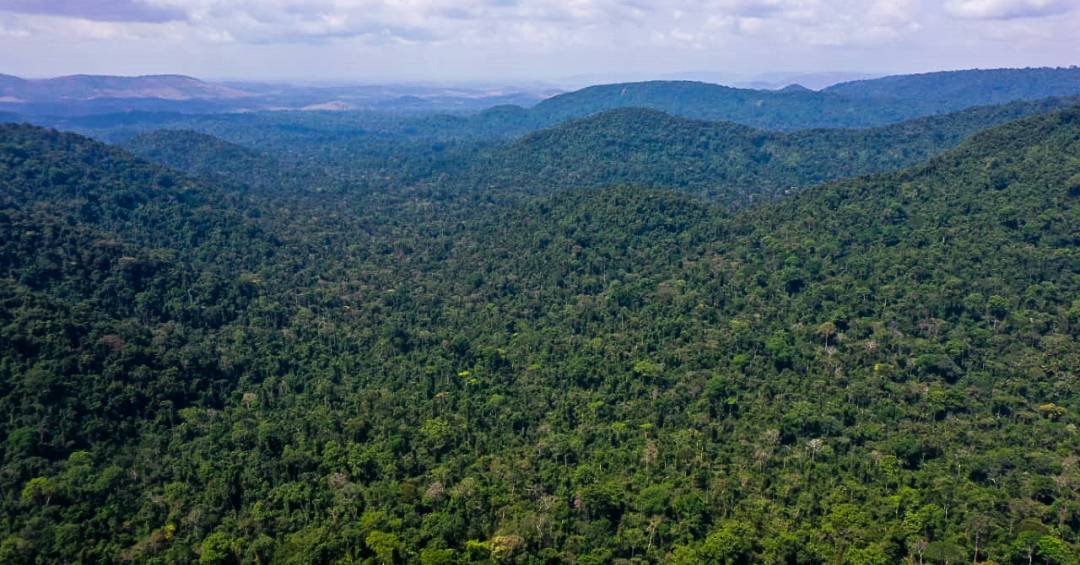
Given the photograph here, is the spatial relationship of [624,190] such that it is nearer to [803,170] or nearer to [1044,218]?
[1044,218]

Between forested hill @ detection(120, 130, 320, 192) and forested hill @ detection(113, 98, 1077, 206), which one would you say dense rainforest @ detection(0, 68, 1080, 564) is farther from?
forested hill @ detection(120, 130, 320, 192)

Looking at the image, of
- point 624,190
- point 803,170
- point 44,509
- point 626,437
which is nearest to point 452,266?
point 624,190

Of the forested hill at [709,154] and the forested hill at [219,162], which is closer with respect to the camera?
the forested hill at [709,154]

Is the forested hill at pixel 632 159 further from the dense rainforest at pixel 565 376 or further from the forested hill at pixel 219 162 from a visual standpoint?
the dense rainforest at pixel 565 376

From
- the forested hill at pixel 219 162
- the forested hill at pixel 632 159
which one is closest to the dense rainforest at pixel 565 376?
the forested hill at pixel 632 159

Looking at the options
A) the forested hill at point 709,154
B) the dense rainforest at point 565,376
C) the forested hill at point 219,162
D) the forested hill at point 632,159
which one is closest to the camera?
the dense rainforest at point 565,376

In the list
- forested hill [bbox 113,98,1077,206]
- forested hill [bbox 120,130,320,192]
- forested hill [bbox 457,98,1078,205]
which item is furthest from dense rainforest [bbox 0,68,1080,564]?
forested hill [bbox 120,130,320,192]

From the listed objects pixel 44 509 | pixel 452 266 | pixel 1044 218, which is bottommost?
pixel 44 509

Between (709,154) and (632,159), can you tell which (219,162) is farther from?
(709,154)
